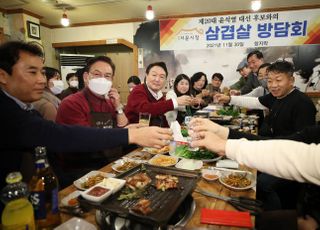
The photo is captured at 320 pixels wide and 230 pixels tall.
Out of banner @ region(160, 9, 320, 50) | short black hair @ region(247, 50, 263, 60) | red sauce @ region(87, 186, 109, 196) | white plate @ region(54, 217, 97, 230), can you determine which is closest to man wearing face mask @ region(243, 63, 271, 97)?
short black hair @ region(247, 50, 263, 60)

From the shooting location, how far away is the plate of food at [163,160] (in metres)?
1.83

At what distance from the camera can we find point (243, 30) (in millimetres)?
6117

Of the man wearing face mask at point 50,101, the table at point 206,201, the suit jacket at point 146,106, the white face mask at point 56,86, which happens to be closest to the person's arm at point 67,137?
the table at point 206,201

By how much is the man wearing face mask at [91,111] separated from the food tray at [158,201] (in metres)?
0.78

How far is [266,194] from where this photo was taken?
2336mm

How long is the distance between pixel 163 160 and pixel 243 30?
5.44 m

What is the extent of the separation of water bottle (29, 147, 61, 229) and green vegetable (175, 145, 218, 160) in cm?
117

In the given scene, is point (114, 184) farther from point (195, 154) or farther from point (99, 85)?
point (99, 85)

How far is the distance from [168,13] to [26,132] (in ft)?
19.1

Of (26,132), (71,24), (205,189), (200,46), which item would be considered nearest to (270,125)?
(205,189)

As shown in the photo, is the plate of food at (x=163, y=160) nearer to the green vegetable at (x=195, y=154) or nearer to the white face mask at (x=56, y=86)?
the green vegetable at (x=195, y=154)

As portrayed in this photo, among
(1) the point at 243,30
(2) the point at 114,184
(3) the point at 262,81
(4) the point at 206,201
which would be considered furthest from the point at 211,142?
(1) the point at 243,30

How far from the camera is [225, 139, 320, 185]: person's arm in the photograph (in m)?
1.10

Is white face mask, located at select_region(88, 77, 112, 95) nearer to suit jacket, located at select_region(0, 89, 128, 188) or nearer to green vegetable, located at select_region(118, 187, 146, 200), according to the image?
suit jacket, located at select_region(0, 89, 128, 188)
